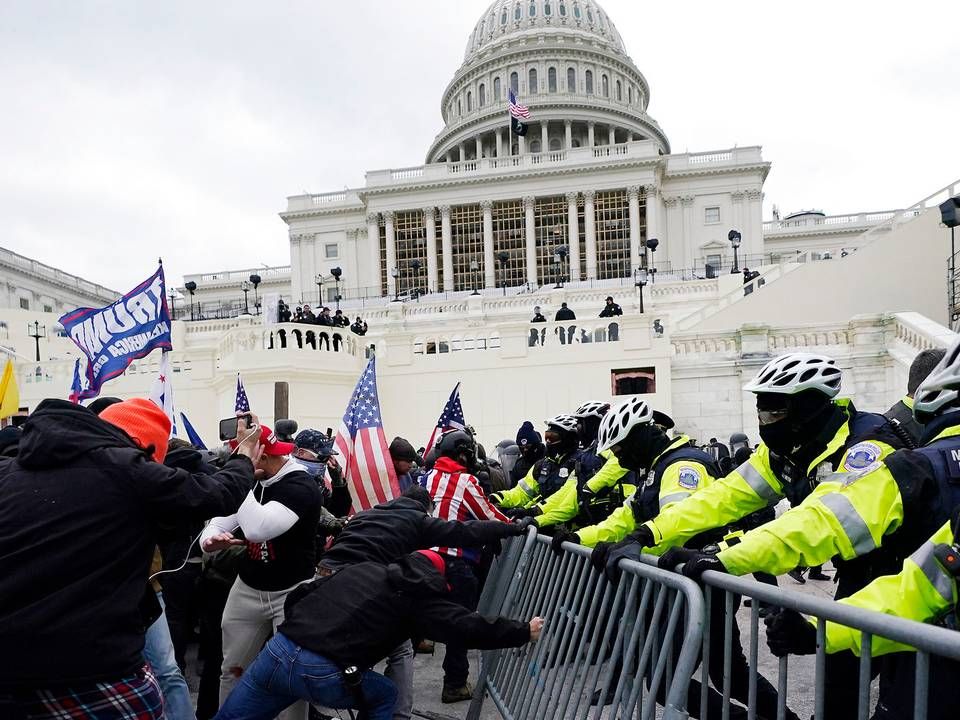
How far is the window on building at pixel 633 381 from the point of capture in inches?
640

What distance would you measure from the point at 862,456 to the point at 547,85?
80.1 metres

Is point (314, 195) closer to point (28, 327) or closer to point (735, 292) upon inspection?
point (28, 327)

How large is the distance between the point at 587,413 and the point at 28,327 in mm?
37204

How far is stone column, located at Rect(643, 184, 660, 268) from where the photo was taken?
57969 millimetres

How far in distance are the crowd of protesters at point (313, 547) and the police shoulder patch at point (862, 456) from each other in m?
0.01

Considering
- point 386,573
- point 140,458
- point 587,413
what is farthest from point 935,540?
point 587,413

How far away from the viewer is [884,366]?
→ 50.9 ft

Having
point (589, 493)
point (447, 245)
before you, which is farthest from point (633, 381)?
point (447, 245)

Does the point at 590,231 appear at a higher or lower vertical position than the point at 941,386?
higher

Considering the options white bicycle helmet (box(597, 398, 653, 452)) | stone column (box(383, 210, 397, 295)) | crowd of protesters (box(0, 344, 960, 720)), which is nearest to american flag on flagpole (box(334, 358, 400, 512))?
crowd of protesters (box(0, 344, 960, 720))

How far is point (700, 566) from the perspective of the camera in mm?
2617

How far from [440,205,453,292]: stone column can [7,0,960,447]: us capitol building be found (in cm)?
20

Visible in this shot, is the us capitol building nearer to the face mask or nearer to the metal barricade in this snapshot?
the face mask

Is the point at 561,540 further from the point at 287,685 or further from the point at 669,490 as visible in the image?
the point at 287,685
